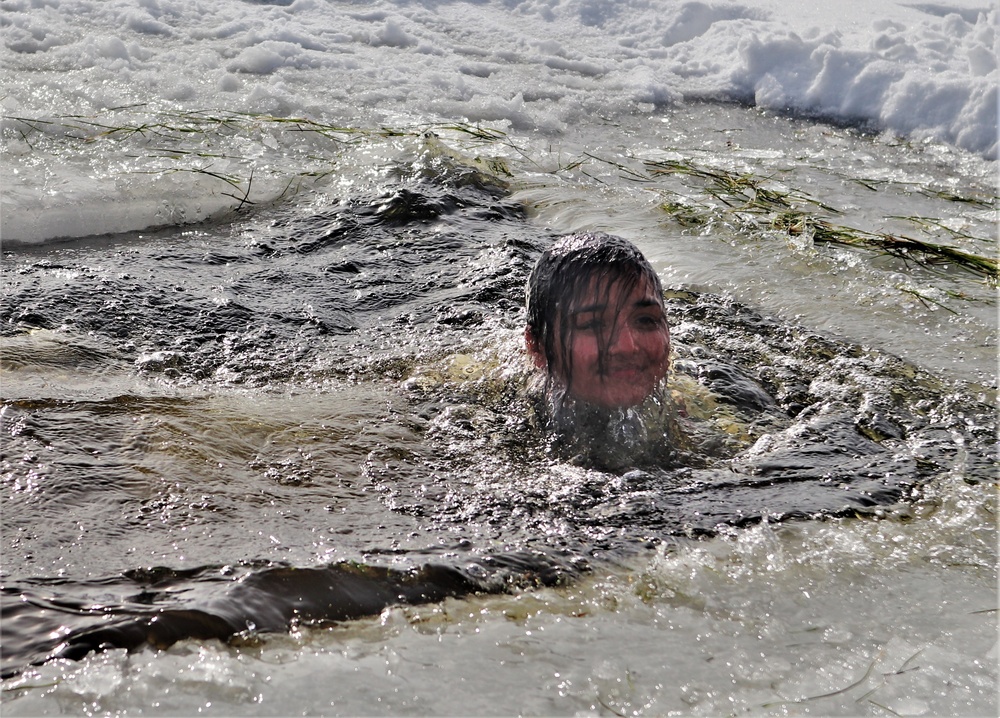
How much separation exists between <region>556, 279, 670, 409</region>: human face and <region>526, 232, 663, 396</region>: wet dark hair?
1 centimetres

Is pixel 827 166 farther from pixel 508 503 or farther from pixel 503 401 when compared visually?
pixel 508 503

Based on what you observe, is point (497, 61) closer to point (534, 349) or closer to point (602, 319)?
point (534, 349)

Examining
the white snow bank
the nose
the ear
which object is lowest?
the ear

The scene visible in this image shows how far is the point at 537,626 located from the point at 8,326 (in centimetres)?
274

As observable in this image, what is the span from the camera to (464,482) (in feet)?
10.5

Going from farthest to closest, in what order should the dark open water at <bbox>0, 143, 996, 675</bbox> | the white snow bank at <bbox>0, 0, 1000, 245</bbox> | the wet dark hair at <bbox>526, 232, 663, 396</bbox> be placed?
1. the white snow bank at <bbox>0, 0, 1000, 245</bbox>
2. the wet dark hair at <bbox>526, 232, 663, 396</bbox>
3. the dark open water at <bbox>0, 143, 996, 675</bbox>

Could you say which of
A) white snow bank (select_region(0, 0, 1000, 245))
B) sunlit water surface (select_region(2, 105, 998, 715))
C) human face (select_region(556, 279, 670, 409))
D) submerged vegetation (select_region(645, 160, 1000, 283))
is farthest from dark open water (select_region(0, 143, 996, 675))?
white snow bank (select_region(0, 0, 1000, 245))

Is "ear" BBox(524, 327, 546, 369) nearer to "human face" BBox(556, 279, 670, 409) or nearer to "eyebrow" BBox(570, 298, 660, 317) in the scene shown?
"human face" BBox(556, 279, 670, 409)

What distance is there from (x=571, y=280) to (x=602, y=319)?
0.55ft

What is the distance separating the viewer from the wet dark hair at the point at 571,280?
124 inches

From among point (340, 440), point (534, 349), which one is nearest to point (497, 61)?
point (534, 349)

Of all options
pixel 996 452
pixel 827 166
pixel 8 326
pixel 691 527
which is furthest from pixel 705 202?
pixel 8 326

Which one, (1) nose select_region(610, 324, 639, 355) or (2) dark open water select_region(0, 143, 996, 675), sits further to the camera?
(1) nose select_region(610, 324, 639, 355)

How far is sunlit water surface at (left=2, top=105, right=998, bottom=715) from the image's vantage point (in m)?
2.28
